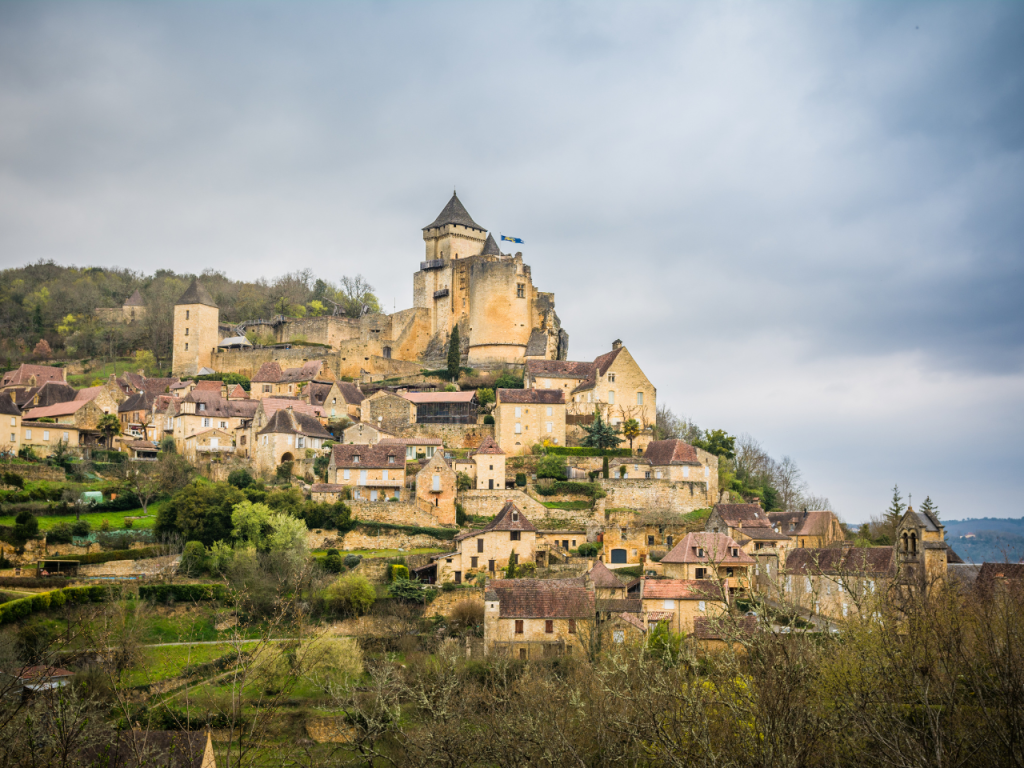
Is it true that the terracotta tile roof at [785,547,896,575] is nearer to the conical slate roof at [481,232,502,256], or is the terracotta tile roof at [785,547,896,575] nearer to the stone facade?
the stone facade

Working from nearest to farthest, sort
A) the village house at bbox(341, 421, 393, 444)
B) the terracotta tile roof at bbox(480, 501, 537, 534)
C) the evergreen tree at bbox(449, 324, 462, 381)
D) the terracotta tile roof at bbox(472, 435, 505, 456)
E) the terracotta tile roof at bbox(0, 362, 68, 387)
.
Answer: the terracotta tile roof at bbox(480, 501, 537, 534) → the terracotta tile roof at bbox(472, 435, 505, 456) → the village house at bbox(341, 421, 393, 444) → the evergreen tree at bbox(449, 324, 462, 381) → the terracotta tile roof at bbox(0, 362, 68, 387)

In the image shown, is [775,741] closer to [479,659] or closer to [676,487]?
[479,659]

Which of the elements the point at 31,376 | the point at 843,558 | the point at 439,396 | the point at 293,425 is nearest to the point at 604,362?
the point at 439,396

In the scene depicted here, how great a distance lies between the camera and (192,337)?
249ft

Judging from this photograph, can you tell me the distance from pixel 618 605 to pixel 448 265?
44.3 meters

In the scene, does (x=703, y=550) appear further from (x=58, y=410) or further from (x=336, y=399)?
(x=58, y=410)

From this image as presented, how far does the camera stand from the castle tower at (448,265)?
247ft

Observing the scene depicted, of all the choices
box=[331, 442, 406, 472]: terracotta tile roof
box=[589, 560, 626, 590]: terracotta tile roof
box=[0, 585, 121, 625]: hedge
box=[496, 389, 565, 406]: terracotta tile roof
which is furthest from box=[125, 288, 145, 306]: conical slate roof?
box=[589, 560, 626, 590]: terracotta tile roof

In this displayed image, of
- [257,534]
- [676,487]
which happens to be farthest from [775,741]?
[676,487]

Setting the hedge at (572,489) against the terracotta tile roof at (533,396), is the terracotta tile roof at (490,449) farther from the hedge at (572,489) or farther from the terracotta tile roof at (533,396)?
the terracotta tile roof at (533,396)

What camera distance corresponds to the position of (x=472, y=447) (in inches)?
2270

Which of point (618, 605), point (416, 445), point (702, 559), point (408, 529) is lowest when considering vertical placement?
point (618, 605)

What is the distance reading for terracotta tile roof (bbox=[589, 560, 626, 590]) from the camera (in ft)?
131

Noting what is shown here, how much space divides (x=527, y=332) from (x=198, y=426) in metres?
25.1
